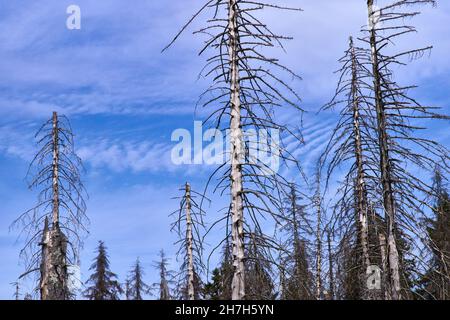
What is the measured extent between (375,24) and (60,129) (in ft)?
35.6

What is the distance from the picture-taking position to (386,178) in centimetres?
1141

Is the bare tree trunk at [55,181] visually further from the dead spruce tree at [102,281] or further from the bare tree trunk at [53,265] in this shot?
the dead spruce tree at [102,281]

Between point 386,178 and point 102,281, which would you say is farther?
point 102,281

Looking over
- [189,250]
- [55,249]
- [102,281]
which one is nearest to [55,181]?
[55,249]

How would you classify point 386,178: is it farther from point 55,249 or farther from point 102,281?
point 102,281

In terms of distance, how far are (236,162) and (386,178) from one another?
373 centimetres

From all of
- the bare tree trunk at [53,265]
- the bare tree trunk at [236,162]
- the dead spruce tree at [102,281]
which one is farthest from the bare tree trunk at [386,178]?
the dead spruce tree at [102,281]

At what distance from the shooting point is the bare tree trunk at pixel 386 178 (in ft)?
36.5

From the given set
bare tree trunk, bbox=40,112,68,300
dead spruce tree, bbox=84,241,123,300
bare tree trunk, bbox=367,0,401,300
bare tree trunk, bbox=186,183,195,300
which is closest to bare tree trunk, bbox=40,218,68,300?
bare tree trunk, bbox=40,112,68,300

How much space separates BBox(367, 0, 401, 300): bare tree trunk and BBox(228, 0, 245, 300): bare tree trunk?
3.22m

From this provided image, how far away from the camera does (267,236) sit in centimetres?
934

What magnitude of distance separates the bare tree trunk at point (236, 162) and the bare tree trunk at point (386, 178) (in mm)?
3218
